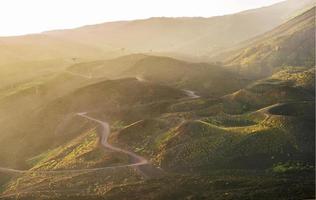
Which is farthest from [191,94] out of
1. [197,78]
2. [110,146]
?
[110,146]

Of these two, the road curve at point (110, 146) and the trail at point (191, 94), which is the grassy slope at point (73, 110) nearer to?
the trail at point (191, 94)

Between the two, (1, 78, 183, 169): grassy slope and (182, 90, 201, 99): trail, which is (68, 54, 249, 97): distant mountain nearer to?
(182, 90, 201, 99): trail

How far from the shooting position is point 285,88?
11912 centimetres

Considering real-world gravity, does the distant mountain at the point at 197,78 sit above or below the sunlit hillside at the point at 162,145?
above

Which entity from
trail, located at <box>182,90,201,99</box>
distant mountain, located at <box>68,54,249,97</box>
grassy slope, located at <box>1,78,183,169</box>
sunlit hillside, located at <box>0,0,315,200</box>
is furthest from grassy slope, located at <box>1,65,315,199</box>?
distant mountain, located at <box>68,54,249,97</box>

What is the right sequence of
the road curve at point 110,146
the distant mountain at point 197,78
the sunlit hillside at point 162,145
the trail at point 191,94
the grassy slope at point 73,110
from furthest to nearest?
the distant mountain at point 197,78
the trail at point 191,94
the grassy slope at point 73,110
the road curve at point 110,146
the sunlit hillside at point 162,145

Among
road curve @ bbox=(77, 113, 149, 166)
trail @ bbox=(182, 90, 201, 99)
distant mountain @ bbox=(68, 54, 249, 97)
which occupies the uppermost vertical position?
distant mountain @ bbox=(68, 54, 249, 97)

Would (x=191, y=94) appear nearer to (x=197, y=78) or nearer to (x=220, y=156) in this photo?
(x=197, y=78)

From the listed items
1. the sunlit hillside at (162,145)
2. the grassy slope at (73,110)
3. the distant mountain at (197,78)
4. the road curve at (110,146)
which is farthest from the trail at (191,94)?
the road curve at (110,146)

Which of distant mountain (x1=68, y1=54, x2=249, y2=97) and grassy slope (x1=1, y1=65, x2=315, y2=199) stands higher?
distant mountain (x1=68, y1=54, x2=249, y2=97)

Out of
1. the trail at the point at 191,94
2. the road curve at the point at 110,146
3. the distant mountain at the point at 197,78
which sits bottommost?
the road curve at the point at 110,146

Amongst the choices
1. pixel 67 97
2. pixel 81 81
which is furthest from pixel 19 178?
pixel 81 81

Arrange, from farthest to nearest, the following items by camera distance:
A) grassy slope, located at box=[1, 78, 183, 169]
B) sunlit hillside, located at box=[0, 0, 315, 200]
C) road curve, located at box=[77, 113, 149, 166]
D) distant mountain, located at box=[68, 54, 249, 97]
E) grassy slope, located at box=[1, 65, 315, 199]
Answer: distant mountain, located at box=[68, 54, 249, 97], grassy slope, located at box=[1, 78, 183, 169], road curve, located at box=[77, 113, 149, 166], sunlit hillside, located at box=[0, 0, 315, 200], grassy slope, located at box=[1, 65, 315, 199]

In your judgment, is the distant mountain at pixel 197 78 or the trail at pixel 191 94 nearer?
the trail at pixel 191 94
